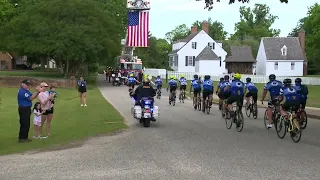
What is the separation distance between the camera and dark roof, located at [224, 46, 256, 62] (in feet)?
270

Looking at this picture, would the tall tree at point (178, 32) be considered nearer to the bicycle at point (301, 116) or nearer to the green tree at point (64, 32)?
the green tree at point (64, 32)

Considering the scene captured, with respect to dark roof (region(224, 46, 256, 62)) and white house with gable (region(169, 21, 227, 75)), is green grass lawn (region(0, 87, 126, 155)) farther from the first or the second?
dark roof (region(224, 46, 256, 62))

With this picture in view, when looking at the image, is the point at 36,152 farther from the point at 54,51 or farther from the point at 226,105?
the point at 54,51

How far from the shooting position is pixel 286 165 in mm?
9734

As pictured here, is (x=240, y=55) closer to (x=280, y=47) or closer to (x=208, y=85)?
(x=280, y=47)

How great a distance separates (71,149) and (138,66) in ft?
153

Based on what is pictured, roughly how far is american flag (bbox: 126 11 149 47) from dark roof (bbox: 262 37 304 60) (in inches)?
1033

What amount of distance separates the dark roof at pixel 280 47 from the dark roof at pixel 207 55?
29.7ft

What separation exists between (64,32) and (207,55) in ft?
104

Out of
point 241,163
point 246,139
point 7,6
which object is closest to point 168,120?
point 246,139

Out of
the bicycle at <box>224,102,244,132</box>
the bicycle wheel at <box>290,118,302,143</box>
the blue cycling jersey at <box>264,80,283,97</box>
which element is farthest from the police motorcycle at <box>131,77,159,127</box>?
the bicycle wheel at <box>290,118,302,143</box>

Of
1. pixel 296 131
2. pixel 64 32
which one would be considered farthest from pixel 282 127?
pixel 64 32

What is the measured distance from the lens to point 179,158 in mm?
10555

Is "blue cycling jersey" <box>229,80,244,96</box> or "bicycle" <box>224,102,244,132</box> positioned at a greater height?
"blue cycling jersey" <box>229,80,244,96</box>
